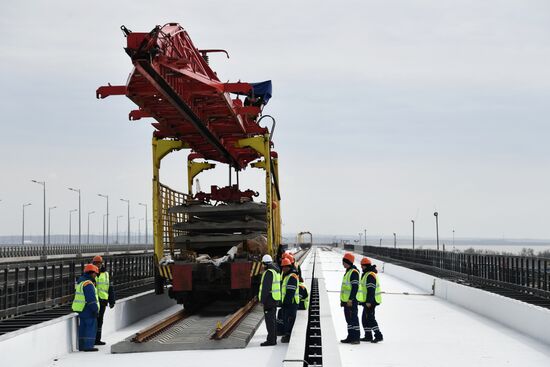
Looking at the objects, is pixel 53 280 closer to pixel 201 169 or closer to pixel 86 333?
pixel 86 333

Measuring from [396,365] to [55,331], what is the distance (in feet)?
18.7

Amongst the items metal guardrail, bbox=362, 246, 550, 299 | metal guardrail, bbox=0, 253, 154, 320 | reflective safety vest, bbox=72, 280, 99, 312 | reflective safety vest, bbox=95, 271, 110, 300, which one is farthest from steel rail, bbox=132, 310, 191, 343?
metal guardrail, bbox=362, 246, 550, 299

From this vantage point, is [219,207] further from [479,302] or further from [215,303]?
[479,302]

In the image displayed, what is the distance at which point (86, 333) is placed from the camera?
12.7m

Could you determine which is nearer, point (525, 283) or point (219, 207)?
point (219, 207)

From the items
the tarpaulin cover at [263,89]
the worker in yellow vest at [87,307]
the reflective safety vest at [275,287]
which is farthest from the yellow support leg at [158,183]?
the reflective safety vest at [275,287]

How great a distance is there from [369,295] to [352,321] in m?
0.55

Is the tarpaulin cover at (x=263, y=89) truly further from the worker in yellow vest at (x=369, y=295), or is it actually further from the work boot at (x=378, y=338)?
the work boot at (x=378, y=338)

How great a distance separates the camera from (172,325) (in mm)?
15344

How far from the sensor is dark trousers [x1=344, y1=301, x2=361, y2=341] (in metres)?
12.4

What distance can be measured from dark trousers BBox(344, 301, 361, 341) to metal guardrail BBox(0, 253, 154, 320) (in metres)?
6.42

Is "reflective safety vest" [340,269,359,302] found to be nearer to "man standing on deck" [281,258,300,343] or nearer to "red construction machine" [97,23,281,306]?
"man standing on deck" [281,258,300,343]

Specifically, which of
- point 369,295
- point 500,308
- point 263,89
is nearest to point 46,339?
point 369,295

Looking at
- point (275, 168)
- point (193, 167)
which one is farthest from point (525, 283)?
point (193, 167)
